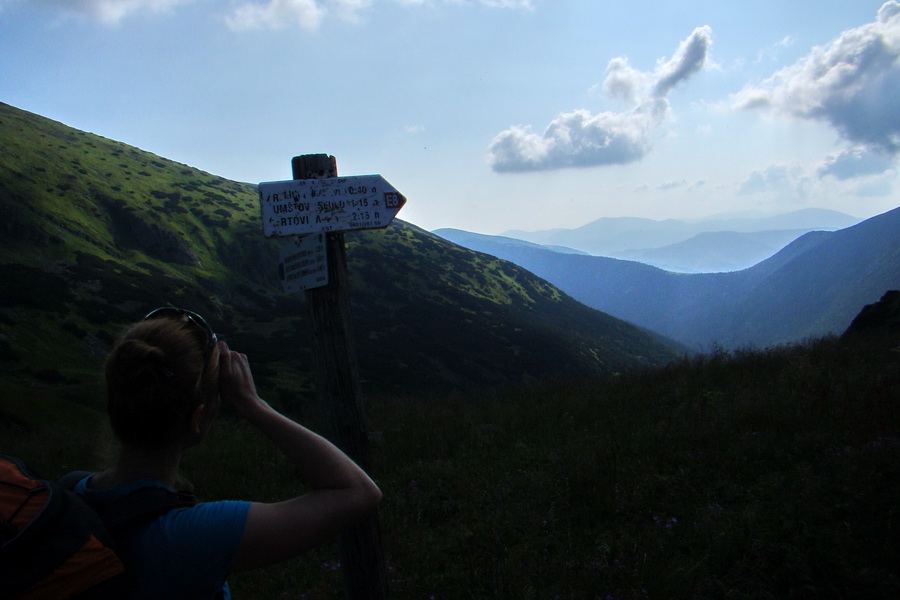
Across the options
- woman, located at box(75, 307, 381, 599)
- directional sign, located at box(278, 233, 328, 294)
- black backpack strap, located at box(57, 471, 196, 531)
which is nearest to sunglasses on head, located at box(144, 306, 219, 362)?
woman, located at box(75, 307, 381, 599)

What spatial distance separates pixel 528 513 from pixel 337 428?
226 centimetres

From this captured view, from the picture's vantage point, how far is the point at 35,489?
3.45ft

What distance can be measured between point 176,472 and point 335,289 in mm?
1587

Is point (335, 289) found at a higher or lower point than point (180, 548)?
higher

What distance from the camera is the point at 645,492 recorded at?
439 centimetres

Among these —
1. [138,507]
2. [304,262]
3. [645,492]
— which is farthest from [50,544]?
[645,492]

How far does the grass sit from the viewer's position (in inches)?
128

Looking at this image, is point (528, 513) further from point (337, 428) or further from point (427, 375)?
point (427, 375)

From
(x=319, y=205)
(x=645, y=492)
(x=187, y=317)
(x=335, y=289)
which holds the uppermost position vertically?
(x=319, y=205)

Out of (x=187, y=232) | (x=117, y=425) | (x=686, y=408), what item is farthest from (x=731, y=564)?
(x=187, y=232)

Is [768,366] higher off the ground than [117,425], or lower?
lower

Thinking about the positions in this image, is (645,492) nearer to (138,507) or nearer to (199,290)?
(138,507)

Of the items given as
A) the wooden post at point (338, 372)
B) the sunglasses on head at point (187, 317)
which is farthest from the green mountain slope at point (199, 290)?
the sunglasses on head at point (187, 317)

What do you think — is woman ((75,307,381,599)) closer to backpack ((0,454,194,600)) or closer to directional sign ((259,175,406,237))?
backpack ((0,454,194,600))
